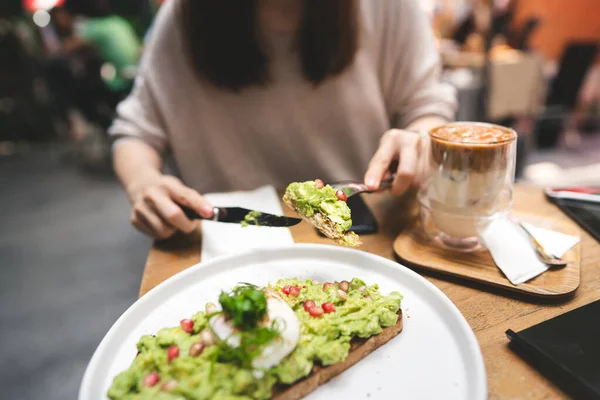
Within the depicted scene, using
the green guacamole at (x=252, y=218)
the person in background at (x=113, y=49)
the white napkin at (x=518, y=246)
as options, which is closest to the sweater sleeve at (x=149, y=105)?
the green guacamole at (x=252, y=218)

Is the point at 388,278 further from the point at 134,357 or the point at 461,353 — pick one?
the point at 134,357

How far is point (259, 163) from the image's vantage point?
213 centimetres

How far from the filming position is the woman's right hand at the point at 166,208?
4.45 feet

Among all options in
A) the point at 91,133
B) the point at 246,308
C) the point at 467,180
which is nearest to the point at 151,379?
the point at 246,308

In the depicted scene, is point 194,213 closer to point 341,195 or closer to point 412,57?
point 341,195

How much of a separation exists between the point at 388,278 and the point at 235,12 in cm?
147

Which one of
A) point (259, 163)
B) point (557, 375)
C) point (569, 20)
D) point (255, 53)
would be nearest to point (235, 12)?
point (255, 53)

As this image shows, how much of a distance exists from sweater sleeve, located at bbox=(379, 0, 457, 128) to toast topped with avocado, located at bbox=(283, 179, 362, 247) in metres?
1.02

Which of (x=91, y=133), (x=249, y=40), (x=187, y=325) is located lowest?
(x=91, y=133)

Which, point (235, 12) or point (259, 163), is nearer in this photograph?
point (235, 12)

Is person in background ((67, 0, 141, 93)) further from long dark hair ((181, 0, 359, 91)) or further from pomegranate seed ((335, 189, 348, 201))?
pomegranate seed ((335, 189, 348, 201))

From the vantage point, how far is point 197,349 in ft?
2.94

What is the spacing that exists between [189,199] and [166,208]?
9 cm

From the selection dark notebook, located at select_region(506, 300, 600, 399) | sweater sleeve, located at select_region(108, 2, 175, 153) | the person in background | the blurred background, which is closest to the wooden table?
dark notebook, located at select_region(506, 300, 600, 399)
